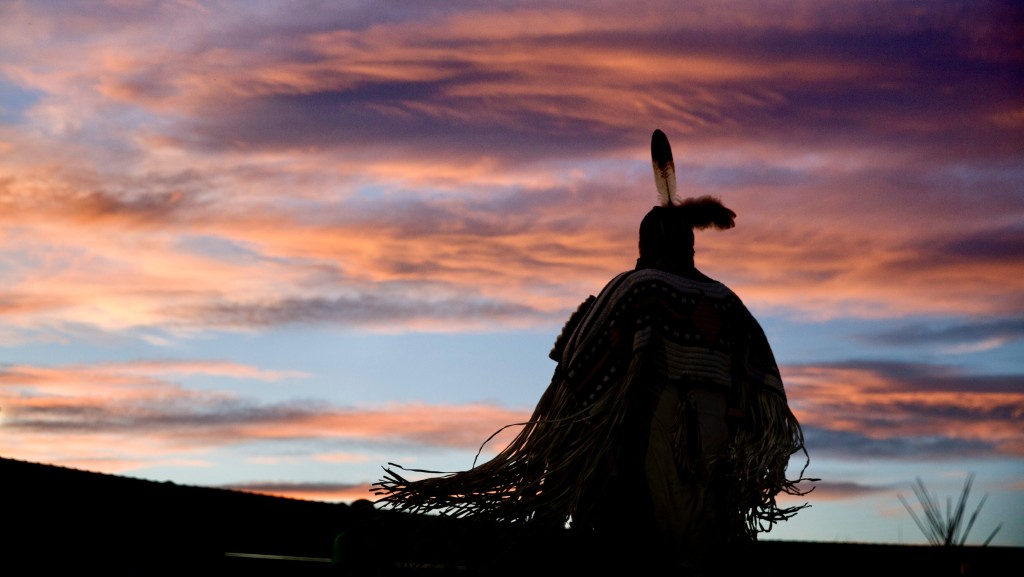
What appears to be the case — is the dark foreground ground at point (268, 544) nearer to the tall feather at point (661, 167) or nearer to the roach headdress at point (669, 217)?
the roach headdress at point (669, 217)

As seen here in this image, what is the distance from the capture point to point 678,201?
6.51m

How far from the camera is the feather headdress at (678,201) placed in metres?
6.47

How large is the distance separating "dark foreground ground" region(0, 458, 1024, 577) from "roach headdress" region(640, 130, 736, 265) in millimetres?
1576

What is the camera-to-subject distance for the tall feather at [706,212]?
6.47m

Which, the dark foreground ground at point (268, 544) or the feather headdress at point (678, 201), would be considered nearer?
the dark foreground ground at point (268, 544)

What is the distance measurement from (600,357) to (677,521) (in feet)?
2.98

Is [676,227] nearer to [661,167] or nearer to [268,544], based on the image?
[661,167]

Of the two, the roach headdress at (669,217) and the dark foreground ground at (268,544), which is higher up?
the roach headdress at (669,217)

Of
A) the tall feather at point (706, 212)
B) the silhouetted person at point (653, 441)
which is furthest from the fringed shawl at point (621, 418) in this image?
the tall feather at point (706, 212)

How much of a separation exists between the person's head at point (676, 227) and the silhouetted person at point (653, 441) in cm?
1

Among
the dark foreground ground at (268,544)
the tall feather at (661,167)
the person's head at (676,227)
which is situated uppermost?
the tall feather at (661,167)

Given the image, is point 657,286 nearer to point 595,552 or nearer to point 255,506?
point 595,552

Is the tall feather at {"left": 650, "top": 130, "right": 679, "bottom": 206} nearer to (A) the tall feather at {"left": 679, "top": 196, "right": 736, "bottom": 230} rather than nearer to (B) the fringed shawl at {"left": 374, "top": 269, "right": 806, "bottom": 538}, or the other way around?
(A) the tall feather at {"left": 679, "top": 196, "right": 736, "bottom": 230}

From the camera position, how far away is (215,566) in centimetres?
793
